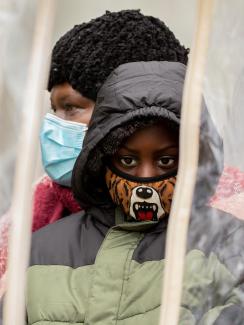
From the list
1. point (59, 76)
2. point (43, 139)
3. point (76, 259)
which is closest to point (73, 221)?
point (76, 259)

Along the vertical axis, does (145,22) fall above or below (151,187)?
above

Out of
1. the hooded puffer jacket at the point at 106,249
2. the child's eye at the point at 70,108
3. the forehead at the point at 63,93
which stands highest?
the forehead at the point at 63,93

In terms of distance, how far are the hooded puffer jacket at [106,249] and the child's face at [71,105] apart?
0.29 meters

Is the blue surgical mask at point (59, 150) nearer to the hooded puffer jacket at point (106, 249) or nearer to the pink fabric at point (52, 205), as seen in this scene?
the pink fabric at point (52, 205)

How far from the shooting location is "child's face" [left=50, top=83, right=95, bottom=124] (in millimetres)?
1390

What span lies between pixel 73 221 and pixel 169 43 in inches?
18.7

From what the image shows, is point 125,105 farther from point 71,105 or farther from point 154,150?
point 71,105

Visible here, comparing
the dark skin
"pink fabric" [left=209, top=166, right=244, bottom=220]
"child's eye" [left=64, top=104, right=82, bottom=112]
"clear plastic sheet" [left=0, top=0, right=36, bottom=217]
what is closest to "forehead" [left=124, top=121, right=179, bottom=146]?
the dark skin

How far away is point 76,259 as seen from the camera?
1.01 m

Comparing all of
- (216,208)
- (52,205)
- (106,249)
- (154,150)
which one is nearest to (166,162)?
(154,150)

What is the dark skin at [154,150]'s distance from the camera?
101 cm

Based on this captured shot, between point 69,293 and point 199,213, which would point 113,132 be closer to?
point 69,293

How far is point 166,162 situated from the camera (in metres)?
1.01

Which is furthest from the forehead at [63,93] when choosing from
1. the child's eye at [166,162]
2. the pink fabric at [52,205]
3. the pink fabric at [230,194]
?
the pink fabric at [230,194]
